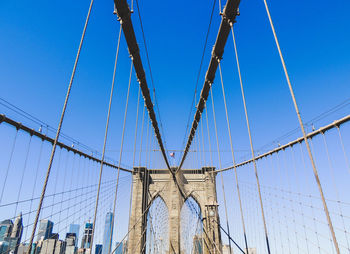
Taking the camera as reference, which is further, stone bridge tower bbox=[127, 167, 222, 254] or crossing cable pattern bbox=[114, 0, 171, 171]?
stone bridge tower bbox=[127, 167, 222, 254]

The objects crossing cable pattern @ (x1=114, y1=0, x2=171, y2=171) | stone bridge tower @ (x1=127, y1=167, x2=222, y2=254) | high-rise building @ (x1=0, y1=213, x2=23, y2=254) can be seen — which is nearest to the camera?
crossing cable pattern @ (x1=114, y1=0, x2=171, y2=171)

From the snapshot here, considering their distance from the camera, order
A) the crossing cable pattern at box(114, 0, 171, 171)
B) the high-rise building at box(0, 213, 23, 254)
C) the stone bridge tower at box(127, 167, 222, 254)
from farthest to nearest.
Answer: the stone bridge tower at box(127, 167, 222, 254) → the high-rise building at box(0, 213, 23, 254) → the crossing cable pattern at box(114, 0, 171, 171)

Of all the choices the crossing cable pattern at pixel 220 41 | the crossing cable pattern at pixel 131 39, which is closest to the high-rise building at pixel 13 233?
the crossing cable pattern at pixel 131 39

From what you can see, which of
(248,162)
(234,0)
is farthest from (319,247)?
(234,0)

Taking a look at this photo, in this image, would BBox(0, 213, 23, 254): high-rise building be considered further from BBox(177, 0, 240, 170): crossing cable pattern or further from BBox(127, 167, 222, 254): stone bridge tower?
BBox(127, 167, 222, 254): stone bridge tower

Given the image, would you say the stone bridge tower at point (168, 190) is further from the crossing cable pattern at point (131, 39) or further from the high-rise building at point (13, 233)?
the crossing cable pattern at point (131, 39)

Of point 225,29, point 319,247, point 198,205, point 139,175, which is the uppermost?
point 225,29

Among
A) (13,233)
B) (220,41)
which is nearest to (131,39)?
(220,41)

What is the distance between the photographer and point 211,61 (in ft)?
23.3

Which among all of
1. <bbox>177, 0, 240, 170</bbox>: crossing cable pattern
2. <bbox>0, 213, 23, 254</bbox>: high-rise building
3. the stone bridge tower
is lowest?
<bbox>0, 213, 23, 254</bbox>: high-rise building

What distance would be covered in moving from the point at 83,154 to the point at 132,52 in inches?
411

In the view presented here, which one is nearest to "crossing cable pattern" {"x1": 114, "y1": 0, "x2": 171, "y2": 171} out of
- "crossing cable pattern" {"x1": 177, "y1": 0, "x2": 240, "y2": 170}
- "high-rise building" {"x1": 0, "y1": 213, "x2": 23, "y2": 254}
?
"crossing cable pattern" {"x1": 177, "y1": 0, "x2": 240, "y2": 170}

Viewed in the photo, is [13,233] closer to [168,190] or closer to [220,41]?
[168,190]

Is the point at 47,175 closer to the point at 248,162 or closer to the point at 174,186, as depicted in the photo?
the point at 174,186
